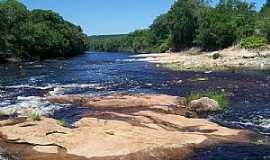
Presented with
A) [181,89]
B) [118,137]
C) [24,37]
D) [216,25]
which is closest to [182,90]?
[181,89]

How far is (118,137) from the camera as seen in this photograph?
21.6m

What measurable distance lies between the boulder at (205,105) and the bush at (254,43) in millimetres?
61529

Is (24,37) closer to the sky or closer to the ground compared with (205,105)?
closer to the sky

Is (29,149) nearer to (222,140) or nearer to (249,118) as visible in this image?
(222,140)

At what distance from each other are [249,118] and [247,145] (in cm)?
736

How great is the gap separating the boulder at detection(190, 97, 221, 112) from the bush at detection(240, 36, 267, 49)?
61.5 m

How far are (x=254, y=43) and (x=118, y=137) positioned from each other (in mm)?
74688

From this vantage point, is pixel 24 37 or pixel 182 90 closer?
pixel 182 90

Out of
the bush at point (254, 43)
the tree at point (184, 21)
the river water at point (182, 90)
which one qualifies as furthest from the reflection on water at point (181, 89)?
the tree at point (184, 21)

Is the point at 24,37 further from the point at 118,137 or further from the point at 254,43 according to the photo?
the point at 118,137

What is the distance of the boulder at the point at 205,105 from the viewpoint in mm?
30859

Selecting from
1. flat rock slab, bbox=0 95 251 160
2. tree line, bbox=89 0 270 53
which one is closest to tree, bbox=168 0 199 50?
tree line, bbox=89 0 270 53

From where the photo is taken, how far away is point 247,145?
2161 cm

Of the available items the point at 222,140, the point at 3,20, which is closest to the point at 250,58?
the point at 3,20
